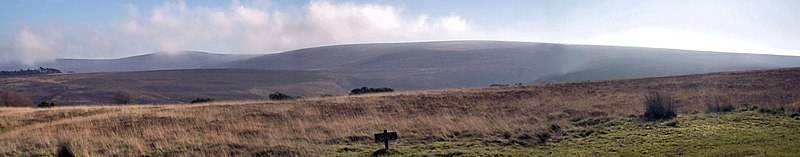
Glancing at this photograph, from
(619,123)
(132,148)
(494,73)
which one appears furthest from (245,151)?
(494,73)

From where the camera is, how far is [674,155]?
15.1 metres

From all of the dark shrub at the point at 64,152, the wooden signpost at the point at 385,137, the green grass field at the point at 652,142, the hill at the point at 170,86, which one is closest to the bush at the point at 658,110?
the green grass field at the point at 652,142

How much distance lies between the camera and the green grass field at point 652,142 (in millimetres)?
15609

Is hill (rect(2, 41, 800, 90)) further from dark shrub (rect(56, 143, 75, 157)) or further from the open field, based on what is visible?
dark shrub (rect(56, 143, 75, 157))

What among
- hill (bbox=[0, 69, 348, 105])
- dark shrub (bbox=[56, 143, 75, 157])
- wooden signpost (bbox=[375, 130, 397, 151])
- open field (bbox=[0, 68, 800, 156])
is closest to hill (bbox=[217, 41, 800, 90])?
hill (bbox=[0, 69, 348, 105])

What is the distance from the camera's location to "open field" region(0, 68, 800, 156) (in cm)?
1749

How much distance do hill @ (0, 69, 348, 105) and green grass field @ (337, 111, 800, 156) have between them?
7394 centimetres

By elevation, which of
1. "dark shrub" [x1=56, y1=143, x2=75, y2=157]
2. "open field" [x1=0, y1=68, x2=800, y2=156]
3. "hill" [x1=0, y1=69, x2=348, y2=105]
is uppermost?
"dark shrub" [x1=56, y1=143, x2=75, y2=157]

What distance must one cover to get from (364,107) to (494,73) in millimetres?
136904

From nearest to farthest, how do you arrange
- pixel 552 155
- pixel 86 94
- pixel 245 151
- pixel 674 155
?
pixel 674 155 < pixel 552 155 < pixel 245 151 < pixel 86 94

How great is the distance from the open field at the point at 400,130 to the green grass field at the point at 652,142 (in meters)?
0.03

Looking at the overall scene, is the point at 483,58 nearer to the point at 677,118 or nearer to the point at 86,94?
the point at 86,94

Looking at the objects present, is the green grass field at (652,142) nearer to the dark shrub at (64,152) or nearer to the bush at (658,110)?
the bush at (658,110)

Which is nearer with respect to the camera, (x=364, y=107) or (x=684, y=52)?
(x=364, y=107)
